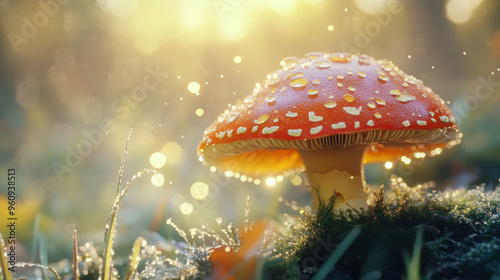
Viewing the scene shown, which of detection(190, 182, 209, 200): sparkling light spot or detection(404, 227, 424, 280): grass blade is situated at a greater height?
detection(190, 182, 209, 200): sparkling light spot

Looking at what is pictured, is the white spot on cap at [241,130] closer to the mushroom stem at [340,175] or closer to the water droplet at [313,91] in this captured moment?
the water droplet at [313,91]

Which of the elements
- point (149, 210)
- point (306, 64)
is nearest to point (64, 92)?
point (149, 210)

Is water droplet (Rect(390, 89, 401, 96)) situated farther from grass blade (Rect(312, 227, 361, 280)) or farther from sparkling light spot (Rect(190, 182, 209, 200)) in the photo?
sparkling light spot (Rect(190, 182, 209, 200))

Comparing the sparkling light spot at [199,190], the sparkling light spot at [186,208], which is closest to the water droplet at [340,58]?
the sparkling light spot at [186,208]

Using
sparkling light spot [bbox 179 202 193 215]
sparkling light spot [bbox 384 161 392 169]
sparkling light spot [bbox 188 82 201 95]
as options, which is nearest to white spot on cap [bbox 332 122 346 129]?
sparkling light spot [bbox 384 161 392 169]

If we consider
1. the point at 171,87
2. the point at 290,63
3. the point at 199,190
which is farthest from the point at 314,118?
the point at 171,87
